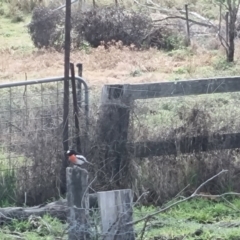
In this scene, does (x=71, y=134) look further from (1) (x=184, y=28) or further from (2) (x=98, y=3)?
(2) (x=98, y=3)

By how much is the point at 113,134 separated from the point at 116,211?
296 cm

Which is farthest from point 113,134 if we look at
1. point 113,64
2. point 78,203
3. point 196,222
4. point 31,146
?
point 113,64

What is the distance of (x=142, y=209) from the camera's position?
24.2 feet

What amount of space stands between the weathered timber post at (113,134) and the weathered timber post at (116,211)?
9.33ft

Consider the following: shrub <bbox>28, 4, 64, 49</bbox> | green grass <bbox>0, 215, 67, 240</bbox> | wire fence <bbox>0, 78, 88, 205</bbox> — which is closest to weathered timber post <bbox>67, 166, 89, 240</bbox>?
green grass <bbox>0, 215, 67, 240</bbox>

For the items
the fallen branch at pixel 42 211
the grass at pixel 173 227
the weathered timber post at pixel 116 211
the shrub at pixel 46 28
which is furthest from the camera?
the shrub at pixel 46 28

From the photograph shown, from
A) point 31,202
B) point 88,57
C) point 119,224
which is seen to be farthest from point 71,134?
point 88,57

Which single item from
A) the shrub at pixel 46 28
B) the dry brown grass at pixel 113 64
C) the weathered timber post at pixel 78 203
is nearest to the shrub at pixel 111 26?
the shrub at pixel 46 28

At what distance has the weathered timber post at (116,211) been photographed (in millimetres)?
4914

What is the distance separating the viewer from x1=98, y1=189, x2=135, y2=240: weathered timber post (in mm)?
4914

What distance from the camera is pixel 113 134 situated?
7.86 m

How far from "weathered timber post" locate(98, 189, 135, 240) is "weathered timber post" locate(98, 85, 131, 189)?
2844 mm

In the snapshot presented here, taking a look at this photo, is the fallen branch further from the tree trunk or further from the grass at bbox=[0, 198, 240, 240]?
the tree trunk

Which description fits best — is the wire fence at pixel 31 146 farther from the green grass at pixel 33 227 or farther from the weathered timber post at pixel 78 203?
the weathered timber post at pixel 78 203
